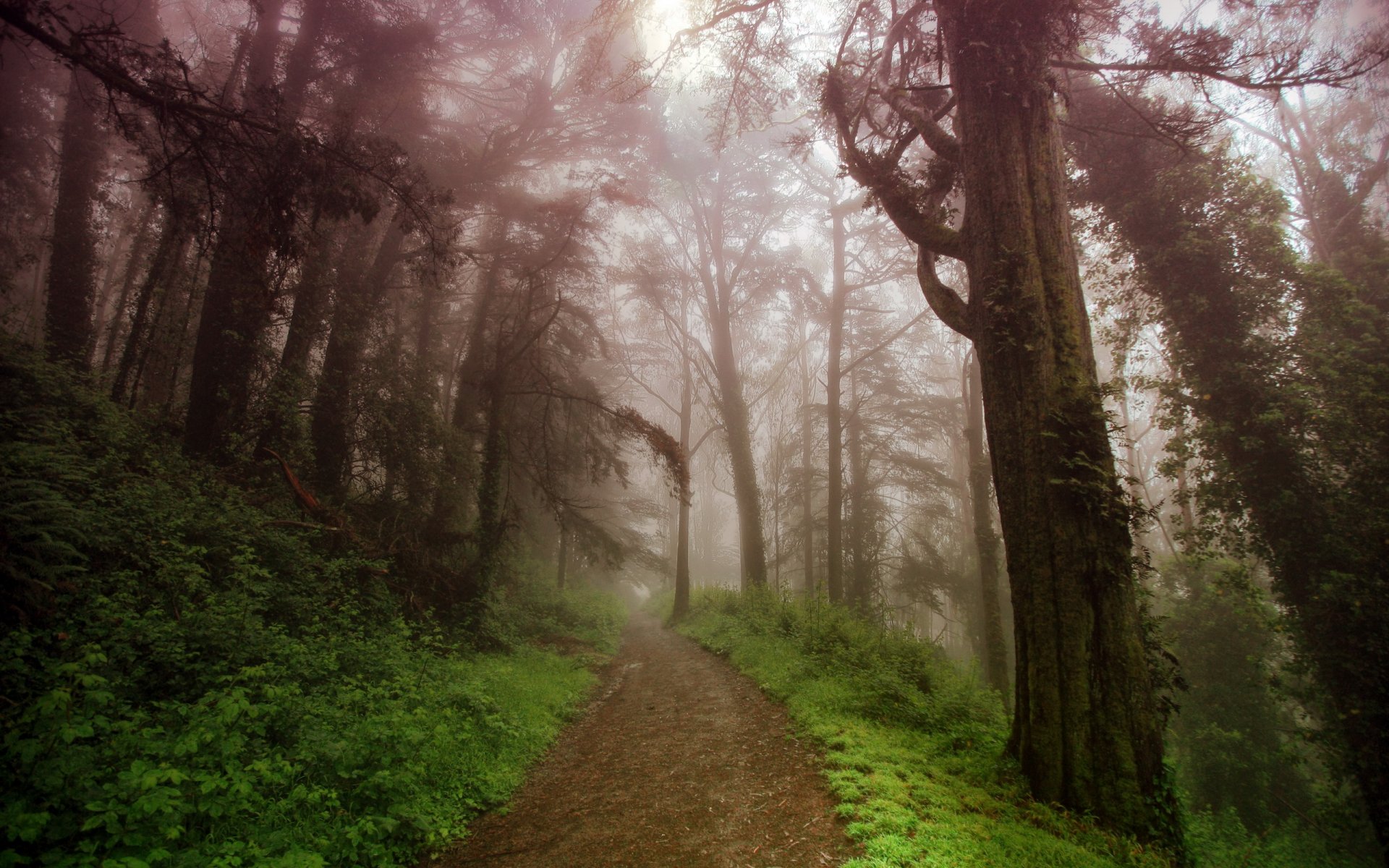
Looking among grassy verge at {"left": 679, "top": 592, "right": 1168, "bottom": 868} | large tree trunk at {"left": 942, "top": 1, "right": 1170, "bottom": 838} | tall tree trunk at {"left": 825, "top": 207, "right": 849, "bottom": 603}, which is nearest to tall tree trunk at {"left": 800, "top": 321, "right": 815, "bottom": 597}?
tall tree trunk at {"left": 825, "top": 207, "right": 849, "bottom": 603}

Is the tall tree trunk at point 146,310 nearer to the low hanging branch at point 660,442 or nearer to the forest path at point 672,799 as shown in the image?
the low hanging branch at point 660,442

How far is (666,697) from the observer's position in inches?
324

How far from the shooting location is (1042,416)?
4578mm

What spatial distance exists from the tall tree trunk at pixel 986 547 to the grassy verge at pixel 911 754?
441 cm

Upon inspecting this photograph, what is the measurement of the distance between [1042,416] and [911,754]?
10.7 ft

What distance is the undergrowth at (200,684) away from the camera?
109 inches

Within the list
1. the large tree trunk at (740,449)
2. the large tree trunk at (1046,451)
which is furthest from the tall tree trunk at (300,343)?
the large tree trunk at (740,449)

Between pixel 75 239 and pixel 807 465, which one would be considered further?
pixel 807 465

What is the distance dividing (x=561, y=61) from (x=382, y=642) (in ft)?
46.3

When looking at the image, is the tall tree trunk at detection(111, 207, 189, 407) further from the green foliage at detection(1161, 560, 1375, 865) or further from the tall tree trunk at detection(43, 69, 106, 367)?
the green foliage at detection(1161, 560, 1375, 865)

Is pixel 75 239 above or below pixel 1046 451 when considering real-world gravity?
above

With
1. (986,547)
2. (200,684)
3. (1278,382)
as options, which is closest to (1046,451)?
(1278,382)

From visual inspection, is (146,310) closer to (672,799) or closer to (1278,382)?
(672,799)

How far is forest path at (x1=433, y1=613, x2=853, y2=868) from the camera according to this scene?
3783 millimetres
